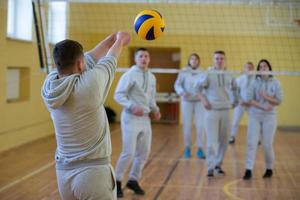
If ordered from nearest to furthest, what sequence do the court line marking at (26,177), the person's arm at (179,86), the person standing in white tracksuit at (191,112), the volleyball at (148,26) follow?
1. the volleyball at (148,26)
2. the court line marking at (26,177)
3. the person standing in white tracksuit at (191,112)
4. the person's arm at (179,86)

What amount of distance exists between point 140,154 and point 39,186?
4.57 ft

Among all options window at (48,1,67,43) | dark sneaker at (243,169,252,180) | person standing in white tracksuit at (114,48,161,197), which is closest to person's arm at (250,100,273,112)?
dark sneaker at (243,169,252,180)

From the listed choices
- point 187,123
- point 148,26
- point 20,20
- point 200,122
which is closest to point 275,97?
point 200,122

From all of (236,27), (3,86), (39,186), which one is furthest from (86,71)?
(236,27)

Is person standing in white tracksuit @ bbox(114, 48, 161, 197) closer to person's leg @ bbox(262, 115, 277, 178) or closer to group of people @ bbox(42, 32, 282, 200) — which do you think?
group of people @ bbox(42, 32, 282, 200)

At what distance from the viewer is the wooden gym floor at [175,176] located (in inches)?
239

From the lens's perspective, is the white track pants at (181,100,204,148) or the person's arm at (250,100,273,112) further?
the white track pants at (181,100,204,148)

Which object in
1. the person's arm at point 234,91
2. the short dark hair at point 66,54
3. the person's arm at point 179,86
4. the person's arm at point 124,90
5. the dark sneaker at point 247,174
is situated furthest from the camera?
the person's arm at point 179,86

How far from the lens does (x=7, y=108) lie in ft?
30.5

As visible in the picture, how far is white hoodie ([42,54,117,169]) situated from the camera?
2740 millimetres

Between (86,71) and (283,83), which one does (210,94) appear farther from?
(283,83)

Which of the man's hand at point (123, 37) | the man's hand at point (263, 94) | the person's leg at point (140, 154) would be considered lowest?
the person's leg at point (140, 154)

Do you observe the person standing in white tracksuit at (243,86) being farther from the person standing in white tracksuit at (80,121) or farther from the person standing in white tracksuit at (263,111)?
the person standing in white tracksuit at (80,121)

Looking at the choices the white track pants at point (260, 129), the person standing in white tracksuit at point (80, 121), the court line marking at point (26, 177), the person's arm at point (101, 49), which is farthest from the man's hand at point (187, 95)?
the person standing in white tracksuit at point (80, 121)
